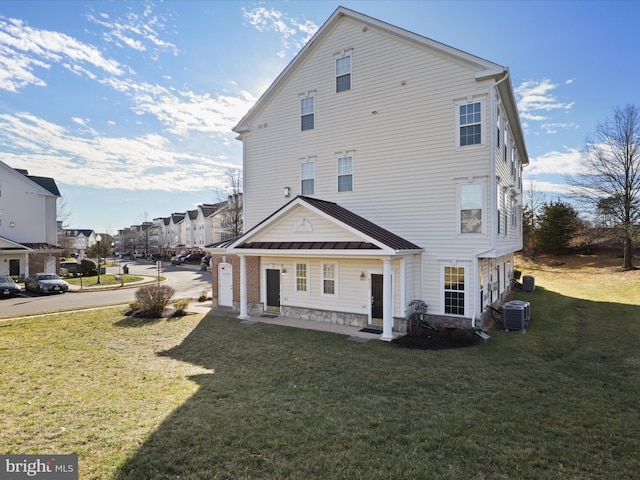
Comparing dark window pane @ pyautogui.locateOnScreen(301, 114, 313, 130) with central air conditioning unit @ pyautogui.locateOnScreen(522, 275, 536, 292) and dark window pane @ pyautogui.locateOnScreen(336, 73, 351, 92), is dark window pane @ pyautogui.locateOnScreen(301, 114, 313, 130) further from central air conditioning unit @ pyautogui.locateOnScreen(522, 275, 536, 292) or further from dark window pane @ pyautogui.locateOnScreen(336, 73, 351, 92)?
central air conditioning unit @ pyautogui.locateOnScreen(522, 275, 536, 292)

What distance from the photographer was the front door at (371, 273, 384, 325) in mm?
13352

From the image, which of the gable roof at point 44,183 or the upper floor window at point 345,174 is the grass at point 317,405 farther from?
the gable roof at point 44,183

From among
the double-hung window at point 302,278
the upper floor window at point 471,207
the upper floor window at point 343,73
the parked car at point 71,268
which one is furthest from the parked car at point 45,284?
the upper floor window at point 471,207

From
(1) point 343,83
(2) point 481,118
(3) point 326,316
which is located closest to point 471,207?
(2) point 481,118

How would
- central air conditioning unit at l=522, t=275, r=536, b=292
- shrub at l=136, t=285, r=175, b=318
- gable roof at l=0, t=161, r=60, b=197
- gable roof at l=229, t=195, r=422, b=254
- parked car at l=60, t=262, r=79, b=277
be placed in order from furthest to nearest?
parked car at l=60, t=262, r=79, b=277 → gable roof at l=0, t=161, r=60, b=197 → central air conditioning unit at l=522, t=275, r=536, b=292 → shrub at l=136, t=285, r=175, b=318 → gable roof at l=229, t=195, r=422, b=254

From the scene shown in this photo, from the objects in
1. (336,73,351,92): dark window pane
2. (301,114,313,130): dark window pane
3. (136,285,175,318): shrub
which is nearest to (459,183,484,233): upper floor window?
(336,73,351,92): dark window pane

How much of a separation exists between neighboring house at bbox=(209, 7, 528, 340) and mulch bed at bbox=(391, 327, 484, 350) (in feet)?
2.12

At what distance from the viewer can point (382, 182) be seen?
1414 centimetres

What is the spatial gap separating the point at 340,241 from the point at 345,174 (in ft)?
12.1

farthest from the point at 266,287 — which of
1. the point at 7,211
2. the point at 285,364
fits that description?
the point at 7,211

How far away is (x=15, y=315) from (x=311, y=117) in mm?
16043

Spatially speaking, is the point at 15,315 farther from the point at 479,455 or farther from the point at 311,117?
the point at 479,455

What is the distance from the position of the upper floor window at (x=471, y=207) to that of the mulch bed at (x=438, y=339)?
3.64 meters

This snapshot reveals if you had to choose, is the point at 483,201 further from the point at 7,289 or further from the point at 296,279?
the point at 7,289
